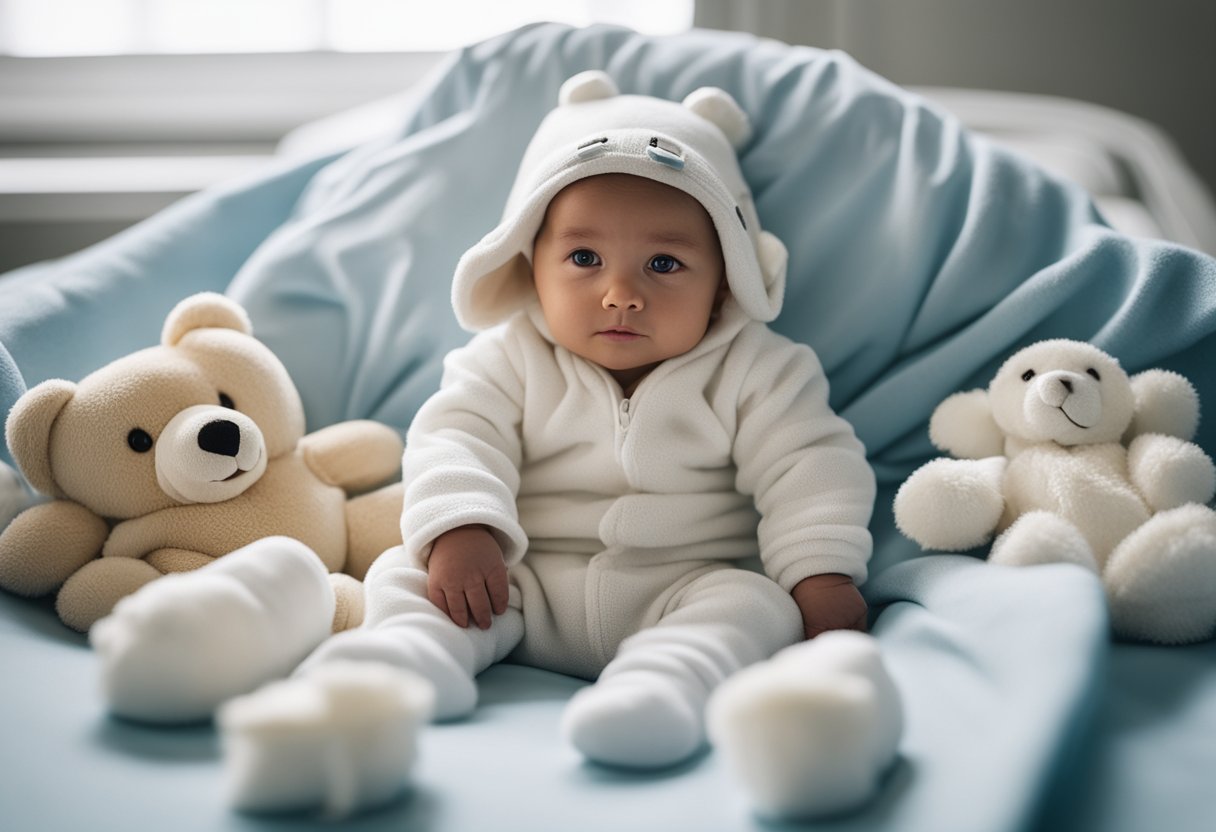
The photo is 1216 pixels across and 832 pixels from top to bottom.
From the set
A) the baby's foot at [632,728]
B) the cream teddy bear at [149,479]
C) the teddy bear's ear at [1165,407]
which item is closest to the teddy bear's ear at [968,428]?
the teddy bear's ear at [1165,407]

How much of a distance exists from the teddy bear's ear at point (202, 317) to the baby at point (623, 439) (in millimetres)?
226

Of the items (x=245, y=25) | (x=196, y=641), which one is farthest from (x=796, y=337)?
(x=245, y=25)

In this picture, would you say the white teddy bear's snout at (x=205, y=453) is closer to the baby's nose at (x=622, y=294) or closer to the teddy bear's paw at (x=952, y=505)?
the baby's nose at (x=622, y=294)

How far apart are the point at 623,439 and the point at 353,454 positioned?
0.28m

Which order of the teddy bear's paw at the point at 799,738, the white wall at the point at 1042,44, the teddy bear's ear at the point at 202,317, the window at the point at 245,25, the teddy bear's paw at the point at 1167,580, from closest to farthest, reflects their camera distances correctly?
the teddy bear's paw at the point at 799,738 < the teddy bear's paw at the point at 1167,580 < the teddy bear's ear at the point at 202,317 < the white wall at the point at 1042,44 < the window at the point at 245,25

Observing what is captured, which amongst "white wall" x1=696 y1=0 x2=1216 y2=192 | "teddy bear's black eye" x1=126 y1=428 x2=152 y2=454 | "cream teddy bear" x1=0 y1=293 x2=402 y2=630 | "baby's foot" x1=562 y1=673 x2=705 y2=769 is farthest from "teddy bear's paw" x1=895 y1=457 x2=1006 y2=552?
"white wall" x1=696 y1=0 x2=1216 y2=192

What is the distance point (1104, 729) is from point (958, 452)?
0.36m

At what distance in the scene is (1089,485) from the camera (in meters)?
0.96

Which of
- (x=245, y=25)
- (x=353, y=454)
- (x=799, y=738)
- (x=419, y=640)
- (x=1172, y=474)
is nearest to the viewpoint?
(x=799, y=738)

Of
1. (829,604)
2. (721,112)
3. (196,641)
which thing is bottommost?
(829,604)

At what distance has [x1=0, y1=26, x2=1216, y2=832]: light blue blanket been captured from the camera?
→ 68 cm

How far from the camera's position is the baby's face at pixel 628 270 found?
105cm

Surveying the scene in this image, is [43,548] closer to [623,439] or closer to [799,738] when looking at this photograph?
[623,439]

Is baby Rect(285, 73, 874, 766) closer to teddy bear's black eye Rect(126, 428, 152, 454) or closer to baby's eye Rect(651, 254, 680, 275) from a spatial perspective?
baby's eye Rect(651, 254, 680, 275)
